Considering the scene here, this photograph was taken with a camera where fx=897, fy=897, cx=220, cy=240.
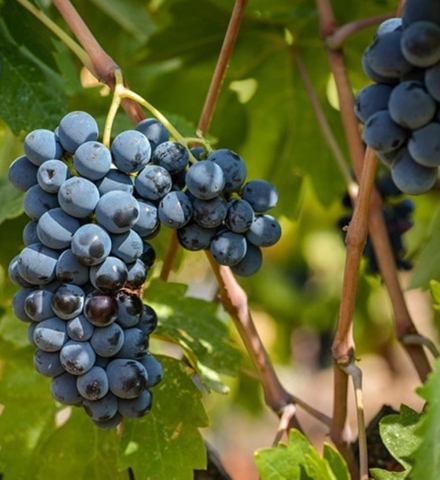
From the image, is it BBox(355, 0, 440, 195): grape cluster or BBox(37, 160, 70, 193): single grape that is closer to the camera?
BBox(355, 0, 440, 195): grape cluster

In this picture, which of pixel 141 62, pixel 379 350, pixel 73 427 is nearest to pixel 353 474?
pixel 73 427

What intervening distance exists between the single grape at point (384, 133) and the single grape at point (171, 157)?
0.64 feet

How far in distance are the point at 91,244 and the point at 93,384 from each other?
0.41 ft

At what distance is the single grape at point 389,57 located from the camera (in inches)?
26.3

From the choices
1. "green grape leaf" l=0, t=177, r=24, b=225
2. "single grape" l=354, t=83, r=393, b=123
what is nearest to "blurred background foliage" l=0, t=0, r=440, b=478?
"green grape leaf" l=0, t=177, r=24, b=225

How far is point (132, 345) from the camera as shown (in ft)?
2.63

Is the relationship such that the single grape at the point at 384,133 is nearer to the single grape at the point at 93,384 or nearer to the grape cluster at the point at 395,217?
the single grape at the point at 93,384

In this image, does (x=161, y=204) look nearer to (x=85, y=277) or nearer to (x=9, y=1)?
(x=85, y=277)

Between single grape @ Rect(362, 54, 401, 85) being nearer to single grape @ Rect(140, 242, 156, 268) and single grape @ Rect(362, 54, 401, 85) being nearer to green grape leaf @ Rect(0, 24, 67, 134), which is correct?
single grape @ Rect(140, 242, 156, 268)

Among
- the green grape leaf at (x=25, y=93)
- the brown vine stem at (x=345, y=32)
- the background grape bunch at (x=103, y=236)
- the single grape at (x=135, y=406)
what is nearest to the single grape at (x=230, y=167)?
the background grape bunch at (x=103, y=236)

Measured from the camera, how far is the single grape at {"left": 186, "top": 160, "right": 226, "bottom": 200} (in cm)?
78

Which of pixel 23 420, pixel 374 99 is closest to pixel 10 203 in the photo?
pixel 23 420

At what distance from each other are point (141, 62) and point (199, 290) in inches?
75.9

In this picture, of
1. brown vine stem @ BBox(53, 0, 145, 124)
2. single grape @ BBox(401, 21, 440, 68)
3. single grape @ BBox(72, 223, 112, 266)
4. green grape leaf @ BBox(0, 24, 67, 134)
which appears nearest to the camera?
single grape @ BBox(401, 21, 440, 68)
